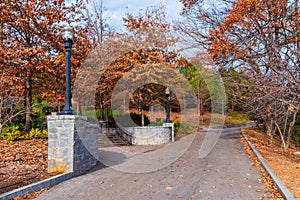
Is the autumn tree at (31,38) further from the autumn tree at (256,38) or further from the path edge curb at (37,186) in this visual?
the autumn tree at (256,38)

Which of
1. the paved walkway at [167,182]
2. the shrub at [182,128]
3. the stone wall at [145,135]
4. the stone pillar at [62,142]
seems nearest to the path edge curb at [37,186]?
the paved walkway at [167,182]

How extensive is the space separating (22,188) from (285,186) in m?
4.49

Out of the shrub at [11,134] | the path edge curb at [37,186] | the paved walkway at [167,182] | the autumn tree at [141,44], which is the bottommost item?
the paved walkway at [167,182]

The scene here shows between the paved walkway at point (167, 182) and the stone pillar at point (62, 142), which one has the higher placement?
the stone pillar at point (62, 142)

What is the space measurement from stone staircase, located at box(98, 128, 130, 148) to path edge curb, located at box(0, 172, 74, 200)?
20.9 ft

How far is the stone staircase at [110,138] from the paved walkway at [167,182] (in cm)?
449

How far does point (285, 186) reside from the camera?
4.89m

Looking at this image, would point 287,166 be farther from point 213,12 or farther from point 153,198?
point 213,12

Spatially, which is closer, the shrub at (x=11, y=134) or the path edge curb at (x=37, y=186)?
the path edge curb at (x=37, y=186)

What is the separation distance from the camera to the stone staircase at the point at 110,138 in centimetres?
1283

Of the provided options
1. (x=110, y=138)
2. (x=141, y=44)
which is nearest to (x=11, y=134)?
(x=110, y=138)

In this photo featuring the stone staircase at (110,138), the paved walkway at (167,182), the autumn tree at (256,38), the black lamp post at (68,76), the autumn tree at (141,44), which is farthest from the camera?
the autumn tree at (141,44)

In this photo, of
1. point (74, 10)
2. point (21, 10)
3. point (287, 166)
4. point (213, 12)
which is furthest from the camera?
point (213, 12)

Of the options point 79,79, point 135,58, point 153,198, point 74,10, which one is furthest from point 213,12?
point 153,198
